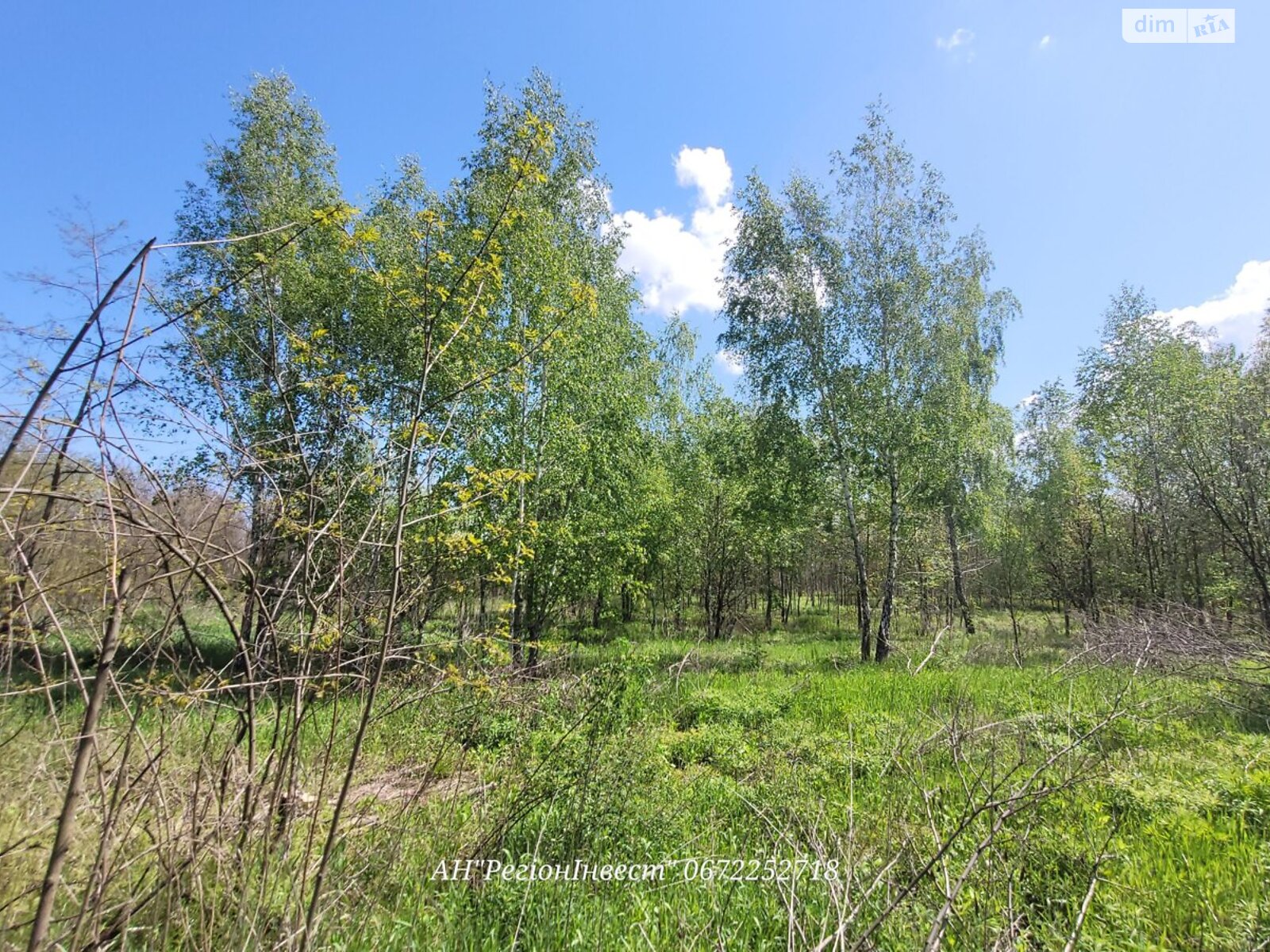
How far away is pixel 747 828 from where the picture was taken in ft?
12.0

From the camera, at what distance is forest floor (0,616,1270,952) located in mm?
2223

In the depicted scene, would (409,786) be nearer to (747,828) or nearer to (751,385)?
(747,828)

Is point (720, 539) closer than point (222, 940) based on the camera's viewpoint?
No

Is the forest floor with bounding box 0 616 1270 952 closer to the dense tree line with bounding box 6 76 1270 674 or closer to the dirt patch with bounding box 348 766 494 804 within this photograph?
the dirt patch with bounding box 348 766 494 804

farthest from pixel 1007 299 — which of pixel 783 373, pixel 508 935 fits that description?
pixel 508 935

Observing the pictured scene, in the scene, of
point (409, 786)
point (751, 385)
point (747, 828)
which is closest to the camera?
point (747, 828)

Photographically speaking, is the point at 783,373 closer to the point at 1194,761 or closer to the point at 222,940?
the point at 1194,761

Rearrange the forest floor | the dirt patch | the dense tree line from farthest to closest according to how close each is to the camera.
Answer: the dense tree line, the dirt patch, the forest floor

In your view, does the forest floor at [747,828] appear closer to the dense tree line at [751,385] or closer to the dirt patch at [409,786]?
the dirt patch at [409,786]

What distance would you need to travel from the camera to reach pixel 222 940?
192 cm

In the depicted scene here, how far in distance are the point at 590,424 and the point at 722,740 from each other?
6504 millimetres

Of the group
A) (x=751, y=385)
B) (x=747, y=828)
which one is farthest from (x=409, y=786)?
(x=751, y=385)

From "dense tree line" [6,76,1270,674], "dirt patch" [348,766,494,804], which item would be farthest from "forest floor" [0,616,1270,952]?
"dense tree line" [6,76,1270,674]

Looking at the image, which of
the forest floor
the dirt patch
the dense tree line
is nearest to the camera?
the forest floor
